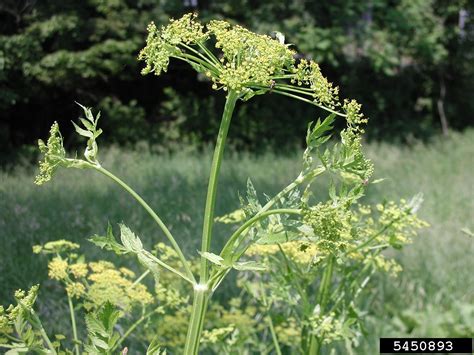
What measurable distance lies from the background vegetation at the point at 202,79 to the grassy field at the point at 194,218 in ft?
3.03

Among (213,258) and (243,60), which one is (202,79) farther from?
(213,258)

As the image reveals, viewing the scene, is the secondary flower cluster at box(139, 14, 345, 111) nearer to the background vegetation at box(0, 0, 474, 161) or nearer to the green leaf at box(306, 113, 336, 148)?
the green leaf at box(306, 113, 336, 148)

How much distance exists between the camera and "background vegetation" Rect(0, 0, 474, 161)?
5.86 m

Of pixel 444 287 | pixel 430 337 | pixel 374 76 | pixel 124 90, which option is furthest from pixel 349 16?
pixel 430 337

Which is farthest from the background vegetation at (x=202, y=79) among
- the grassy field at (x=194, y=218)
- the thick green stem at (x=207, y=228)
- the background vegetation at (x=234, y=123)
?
the thick green stem at (x=207, y=228)

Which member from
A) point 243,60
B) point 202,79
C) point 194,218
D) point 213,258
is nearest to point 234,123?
point 202,79

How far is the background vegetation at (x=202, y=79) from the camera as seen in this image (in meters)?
5.86

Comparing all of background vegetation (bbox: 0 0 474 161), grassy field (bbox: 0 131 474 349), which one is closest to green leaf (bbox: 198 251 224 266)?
grassy field (bbox: 0 131 474 349)

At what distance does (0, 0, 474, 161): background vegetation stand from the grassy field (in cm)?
92

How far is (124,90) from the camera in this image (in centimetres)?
743

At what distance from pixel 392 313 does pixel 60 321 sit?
1709mm

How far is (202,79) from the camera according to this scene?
808cm

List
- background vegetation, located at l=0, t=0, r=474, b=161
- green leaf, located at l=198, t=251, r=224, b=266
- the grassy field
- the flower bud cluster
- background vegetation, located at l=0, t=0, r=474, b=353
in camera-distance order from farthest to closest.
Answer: background vegetation, located at l=0, t=0, r=474, b=161
background vegetation, located at l=0, t=0, r=474, b=353
the grassy field
the flower bud cluster
green leaf, located at l=198, t=251, r=224, b=266

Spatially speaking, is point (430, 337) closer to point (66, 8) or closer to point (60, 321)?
point (60, 321)
